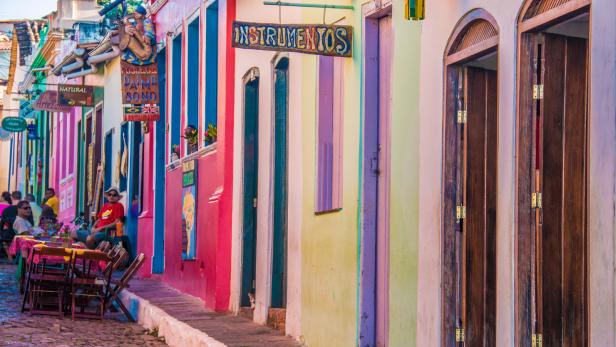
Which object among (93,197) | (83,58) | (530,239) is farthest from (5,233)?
(530,239)

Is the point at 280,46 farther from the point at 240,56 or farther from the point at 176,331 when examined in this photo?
the point at 240,56

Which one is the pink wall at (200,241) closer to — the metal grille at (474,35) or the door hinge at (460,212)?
the door hinge at (460,212)

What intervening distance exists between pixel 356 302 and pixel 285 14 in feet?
13.4

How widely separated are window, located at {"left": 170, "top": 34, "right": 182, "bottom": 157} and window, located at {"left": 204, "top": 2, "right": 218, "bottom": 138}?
2600mm

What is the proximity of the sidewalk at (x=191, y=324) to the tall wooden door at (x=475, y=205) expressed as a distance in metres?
3.10

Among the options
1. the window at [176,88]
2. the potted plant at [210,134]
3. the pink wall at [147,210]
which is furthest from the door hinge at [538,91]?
the pink wall at [147,210]

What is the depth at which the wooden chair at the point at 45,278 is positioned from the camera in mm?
13953

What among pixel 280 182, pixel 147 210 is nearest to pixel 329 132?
pixel 280 182

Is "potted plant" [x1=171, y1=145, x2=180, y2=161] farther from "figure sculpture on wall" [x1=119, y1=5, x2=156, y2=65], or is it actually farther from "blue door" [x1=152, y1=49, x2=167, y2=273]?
"figure sculpture on wall" [x1=119, y1=5, x2=156, y2=65]

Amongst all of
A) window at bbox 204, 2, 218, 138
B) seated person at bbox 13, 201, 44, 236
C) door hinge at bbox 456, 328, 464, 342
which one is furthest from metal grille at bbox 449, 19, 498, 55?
seated person at bbox 13, 201, 44, 236

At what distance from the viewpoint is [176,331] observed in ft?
40.2

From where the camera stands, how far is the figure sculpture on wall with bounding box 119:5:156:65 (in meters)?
20.5

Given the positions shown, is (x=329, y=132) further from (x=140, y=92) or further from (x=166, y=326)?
(x=140, y=92)

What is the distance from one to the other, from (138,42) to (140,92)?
914mm
